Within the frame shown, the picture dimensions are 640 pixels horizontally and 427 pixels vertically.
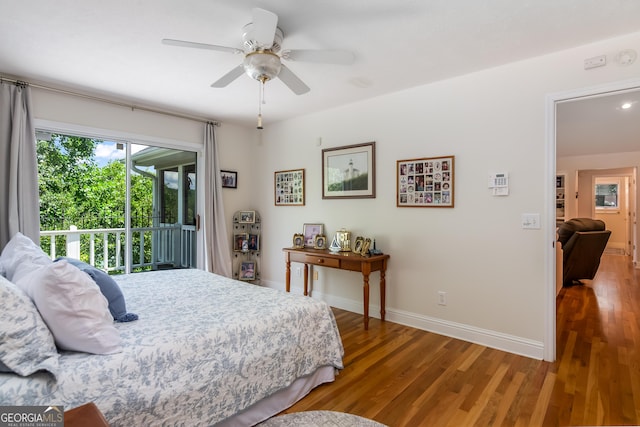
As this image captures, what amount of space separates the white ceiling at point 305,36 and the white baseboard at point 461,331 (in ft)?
7.63

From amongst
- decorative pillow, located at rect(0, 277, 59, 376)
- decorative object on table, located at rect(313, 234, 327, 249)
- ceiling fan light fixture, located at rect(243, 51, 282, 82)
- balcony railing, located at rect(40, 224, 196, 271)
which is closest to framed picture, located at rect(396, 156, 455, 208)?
decorative object on table, located at rect(313, 234, 327, 249)

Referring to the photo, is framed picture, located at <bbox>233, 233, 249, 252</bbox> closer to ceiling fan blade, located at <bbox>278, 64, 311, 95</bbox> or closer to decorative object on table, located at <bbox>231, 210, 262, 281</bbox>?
decorative object on table, located at <bbox>231, 210, 262, 281</bbox>

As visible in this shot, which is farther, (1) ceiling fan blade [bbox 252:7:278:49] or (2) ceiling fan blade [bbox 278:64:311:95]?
(2) ceiling fan blade [bbox 278:64:311:95]

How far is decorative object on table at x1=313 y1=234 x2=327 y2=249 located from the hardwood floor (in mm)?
959

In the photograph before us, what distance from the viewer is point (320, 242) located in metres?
4.00

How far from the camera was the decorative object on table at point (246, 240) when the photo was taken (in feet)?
15.7

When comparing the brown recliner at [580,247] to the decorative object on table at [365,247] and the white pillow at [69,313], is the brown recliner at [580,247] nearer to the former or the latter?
the decorative object on table at [365,247]

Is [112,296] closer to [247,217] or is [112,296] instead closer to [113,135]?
[113,135]

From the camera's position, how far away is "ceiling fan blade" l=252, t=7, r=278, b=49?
5.70ft

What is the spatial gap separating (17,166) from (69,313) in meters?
2.43

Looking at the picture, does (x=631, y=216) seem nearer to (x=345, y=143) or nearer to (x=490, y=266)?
(x=490, y=266)

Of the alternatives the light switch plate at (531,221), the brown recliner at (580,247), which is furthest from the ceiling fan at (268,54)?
the brown recliner at (580,247)

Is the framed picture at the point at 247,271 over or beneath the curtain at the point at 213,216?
beneath

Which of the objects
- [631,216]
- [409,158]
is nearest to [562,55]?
[409,158]
